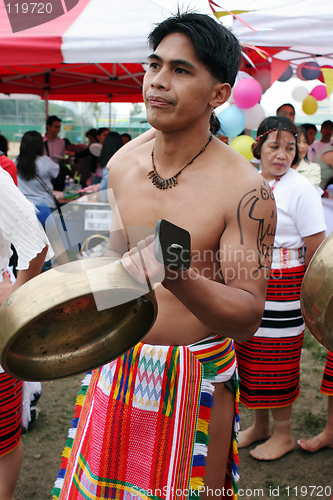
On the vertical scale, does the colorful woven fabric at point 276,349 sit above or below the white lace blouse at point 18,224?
below

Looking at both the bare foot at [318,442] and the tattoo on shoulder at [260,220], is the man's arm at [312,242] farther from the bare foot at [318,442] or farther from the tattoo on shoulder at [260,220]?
the tattoo on shoulder at [260,220]

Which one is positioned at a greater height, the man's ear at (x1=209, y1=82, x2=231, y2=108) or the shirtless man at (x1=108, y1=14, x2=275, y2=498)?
the man's ear at (x1=209, y1=82, x2=231, y2=108)

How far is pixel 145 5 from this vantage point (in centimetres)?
365

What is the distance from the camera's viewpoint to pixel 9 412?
181 centimetres

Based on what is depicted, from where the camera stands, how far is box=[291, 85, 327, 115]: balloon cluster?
7516 mm

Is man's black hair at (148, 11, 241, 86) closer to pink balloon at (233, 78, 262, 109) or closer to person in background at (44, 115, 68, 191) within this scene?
pink balloon at (233, 78, 262, 109)

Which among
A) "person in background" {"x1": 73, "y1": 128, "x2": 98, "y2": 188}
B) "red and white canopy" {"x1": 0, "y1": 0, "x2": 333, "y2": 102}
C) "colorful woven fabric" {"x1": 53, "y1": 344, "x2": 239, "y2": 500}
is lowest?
"person in background" {"x1": 73, "y1": 128, "x2": 98, "y2": 188}

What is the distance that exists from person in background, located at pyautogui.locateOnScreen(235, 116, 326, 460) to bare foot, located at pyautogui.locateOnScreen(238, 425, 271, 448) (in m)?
0.10

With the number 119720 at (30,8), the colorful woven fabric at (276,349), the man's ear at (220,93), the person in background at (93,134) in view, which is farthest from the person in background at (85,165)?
the man's ear at (220,93)

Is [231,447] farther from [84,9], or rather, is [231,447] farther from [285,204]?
[84,9]

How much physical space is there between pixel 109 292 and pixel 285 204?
78.2 inches

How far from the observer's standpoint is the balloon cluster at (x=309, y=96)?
752cm

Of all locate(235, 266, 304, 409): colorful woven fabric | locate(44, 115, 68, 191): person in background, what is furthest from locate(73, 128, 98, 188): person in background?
locate(235, 266, 304, 409): colorful woven fabric

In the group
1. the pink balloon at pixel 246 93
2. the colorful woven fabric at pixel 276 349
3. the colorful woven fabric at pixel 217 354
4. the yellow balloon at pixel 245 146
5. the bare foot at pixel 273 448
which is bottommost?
the bare foot at pixel 273 448
